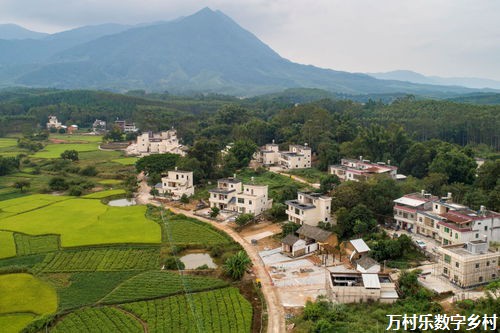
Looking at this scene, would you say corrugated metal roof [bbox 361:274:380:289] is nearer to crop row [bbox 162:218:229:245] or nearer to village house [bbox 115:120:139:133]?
crop row [bbox 162:218:229:245]

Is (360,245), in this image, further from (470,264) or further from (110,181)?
(110,181)

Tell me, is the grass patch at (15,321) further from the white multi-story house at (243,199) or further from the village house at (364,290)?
the white multi-story house at (243,199)

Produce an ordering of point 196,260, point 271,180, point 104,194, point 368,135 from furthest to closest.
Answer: point 368,135, point 271,180, point 104,194, point 196,260

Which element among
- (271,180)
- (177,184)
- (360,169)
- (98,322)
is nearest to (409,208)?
(360,169)

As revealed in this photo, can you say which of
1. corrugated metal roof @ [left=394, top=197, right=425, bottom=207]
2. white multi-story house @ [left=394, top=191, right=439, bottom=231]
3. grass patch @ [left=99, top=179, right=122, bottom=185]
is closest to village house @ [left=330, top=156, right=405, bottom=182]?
corrugated metal roof @ [left=394, top=197, right=425, bottom=207]

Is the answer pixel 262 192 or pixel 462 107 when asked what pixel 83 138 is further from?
pixel 462 107
